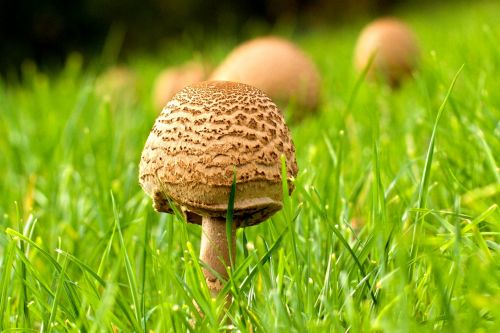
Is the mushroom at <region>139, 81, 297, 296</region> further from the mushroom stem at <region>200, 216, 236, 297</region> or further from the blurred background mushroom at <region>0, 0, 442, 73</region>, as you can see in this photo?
the blurred background mushroom at <region>0, 0, 442, 73</region>

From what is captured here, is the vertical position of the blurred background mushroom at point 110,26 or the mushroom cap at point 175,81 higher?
the blurred background mushroom at point 110,26

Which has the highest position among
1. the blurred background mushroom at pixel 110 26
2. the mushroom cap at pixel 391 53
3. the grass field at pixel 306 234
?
the blurred background mushroom at pixel 110 26

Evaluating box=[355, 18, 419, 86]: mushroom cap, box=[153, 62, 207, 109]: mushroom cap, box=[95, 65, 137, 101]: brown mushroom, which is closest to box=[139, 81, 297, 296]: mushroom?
box=[153, 62, 207, 109]: mushroom cap

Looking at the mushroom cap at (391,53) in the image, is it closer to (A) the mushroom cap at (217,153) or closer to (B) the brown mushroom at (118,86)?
(B) the brown mushroom at (118,86)

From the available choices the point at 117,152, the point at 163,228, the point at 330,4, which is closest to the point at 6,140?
the point at 117,152

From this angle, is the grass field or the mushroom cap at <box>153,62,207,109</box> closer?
the grass field

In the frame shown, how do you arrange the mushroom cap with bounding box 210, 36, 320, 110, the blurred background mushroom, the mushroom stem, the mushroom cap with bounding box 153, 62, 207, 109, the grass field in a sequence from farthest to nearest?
the blurred background mushroom → the mushroom cap with bounding box 153, 62, 207, 109 → the mushroom cap with bounding box 210, 36, 320, 110 → the mushroom stem → the grass field

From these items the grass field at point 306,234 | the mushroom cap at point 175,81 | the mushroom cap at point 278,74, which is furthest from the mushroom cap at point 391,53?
the mushroom cap at point 175,81
